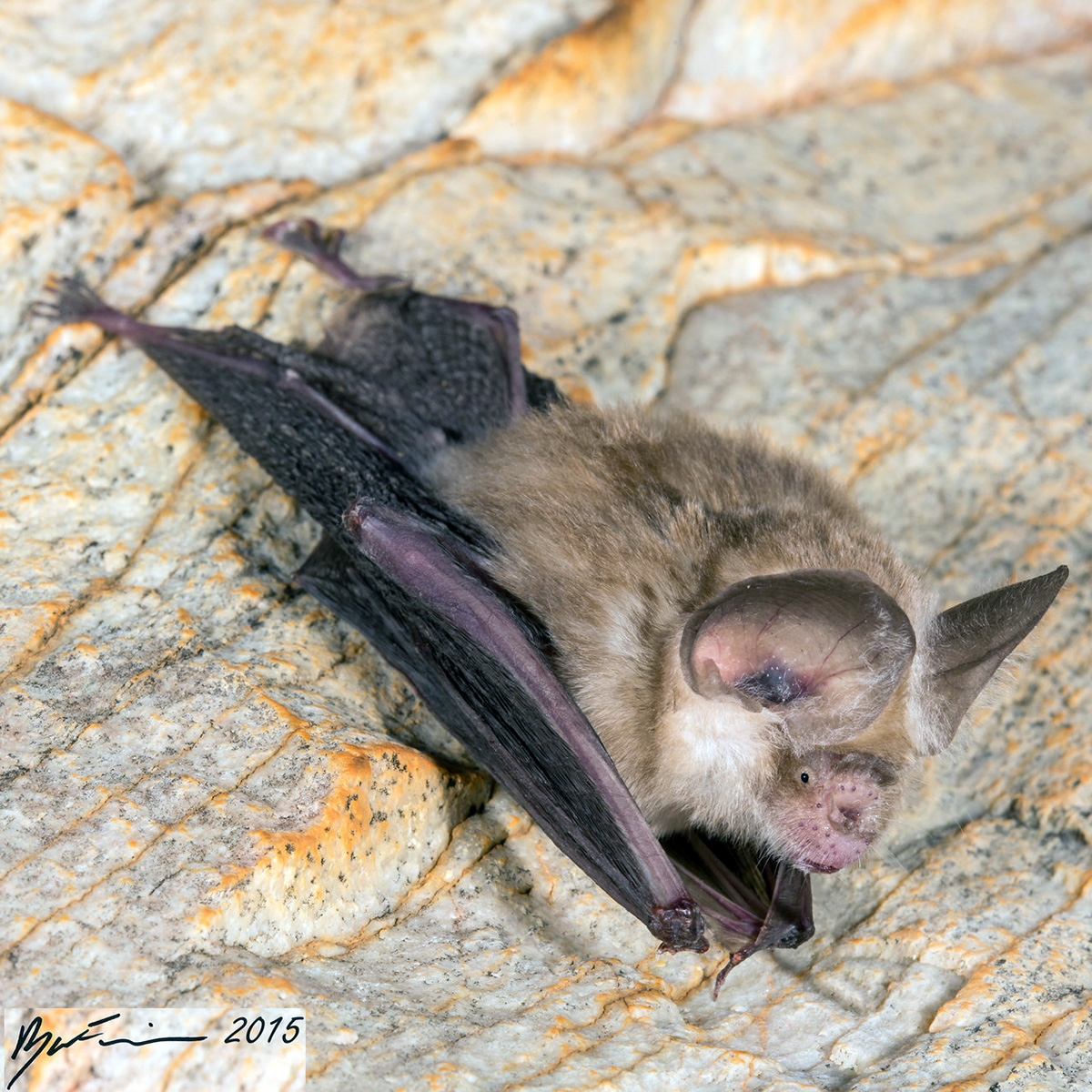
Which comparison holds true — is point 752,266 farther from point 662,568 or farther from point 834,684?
point 834,684

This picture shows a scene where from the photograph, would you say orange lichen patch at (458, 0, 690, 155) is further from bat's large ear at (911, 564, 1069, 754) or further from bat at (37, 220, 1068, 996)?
bat's large ear at (911, 564, 1069, 754)

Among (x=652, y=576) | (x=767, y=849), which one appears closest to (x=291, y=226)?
(x=652, y=576)

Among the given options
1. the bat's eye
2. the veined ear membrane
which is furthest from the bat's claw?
the bat's eye

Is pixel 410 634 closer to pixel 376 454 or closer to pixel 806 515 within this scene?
pixel 376 454

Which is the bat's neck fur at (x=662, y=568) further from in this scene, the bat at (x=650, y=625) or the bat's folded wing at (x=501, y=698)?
the bat's folded wing at (x=501, y=698)

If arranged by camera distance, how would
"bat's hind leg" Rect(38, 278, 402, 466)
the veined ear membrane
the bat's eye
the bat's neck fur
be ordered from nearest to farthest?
1. the veined ear membrane
2. the bat's eye
3. the bat's neck fur
4. "bat's hind leg" Rect(38, 278, 402, 466)
